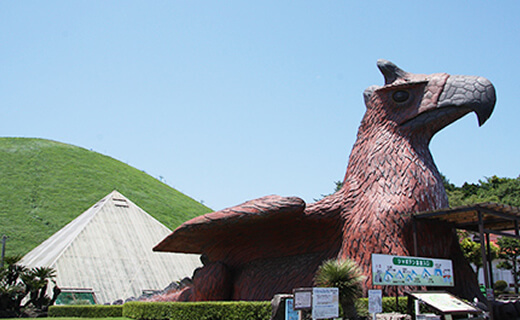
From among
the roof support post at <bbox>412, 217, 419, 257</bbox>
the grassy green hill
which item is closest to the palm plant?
the roof support post at <bbox>412, 217, 419, 257</bbox>

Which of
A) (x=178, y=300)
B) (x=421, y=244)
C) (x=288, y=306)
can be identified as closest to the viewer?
(x=288, y=306)

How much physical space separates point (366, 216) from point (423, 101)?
331 centimetres

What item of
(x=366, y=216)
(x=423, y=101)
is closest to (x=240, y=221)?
(x=366, y=216)

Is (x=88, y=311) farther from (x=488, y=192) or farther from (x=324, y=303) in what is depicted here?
(x=488, y=192)

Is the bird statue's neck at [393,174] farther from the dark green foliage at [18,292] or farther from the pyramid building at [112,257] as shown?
the pyramid building at [112,257]

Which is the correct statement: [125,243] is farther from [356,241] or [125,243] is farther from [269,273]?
[356,241]

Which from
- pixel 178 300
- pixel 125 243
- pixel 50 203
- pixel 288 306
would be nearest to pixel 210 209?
pixel 50 203

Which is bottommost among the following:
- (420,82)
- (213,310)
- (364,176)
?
(213,310)

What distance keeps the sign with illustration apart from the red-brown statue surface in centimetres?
84

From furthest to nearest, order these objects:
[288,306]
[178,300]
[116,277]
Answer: [116,277] → [178,300] → [288,306]

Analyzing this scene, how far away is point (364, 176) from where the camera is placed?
487 inches

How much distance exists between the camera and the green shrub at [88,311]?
18562mm

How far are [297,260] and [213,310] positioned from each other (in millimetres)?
2480

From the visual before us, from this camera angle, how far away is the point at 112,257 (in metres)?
31.5
